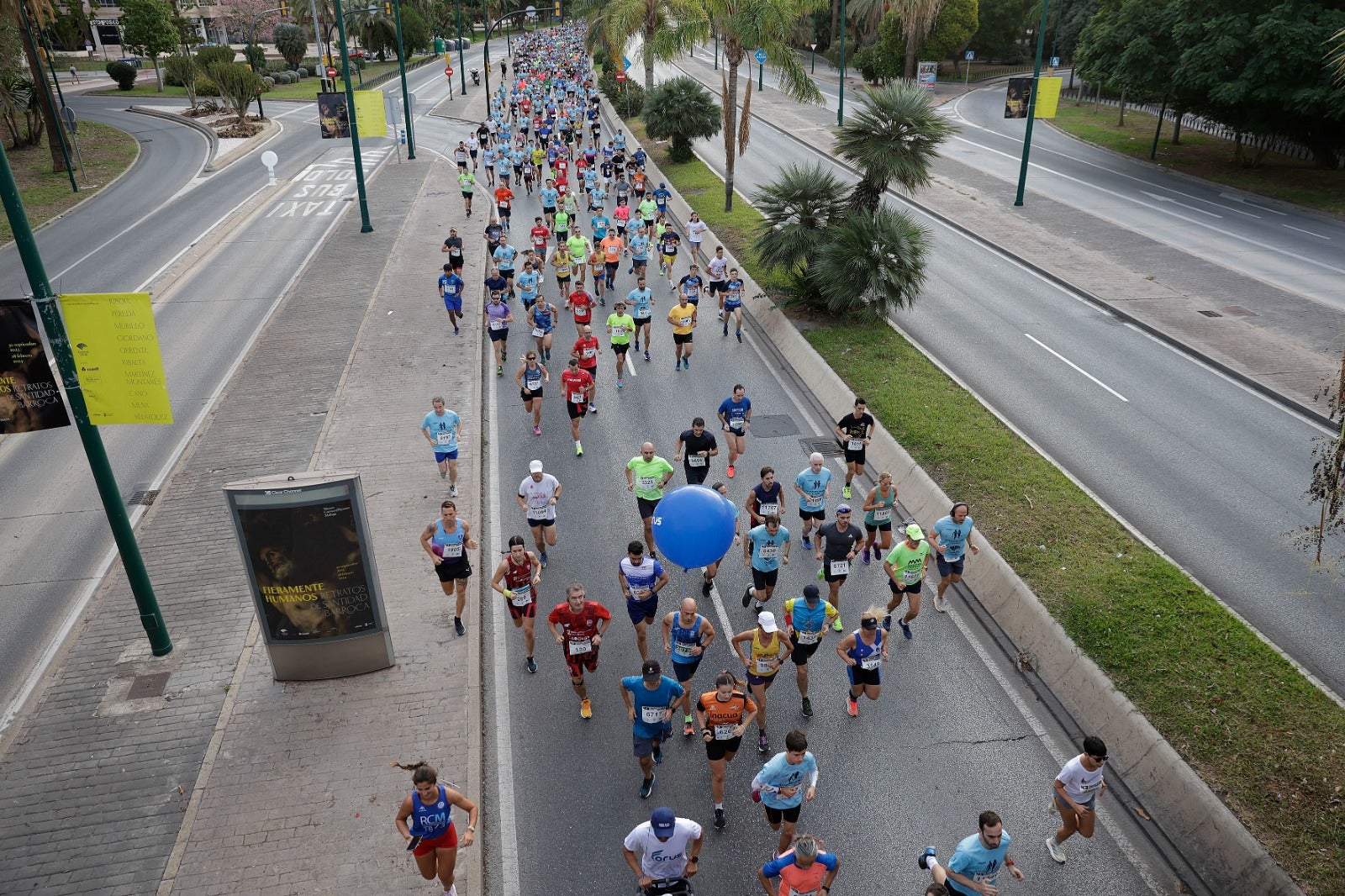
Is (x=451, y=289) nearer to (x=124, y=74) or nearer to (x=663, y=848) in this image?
(x=663, y=848)

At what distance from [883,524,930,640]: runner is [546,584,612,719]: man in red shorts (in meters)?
3.36

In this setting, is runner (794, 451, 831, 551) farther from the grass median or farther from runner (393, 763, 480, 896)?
runner (393, 763, 480, 896)

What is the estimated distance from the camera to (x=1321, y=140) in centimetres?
3850

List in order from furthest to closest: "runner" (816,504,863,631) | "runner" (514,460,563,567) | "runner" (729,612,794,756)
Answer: "runner" (514,460,563,567), "runner" (816,504,863,631), "runner" (729,612,794,756)

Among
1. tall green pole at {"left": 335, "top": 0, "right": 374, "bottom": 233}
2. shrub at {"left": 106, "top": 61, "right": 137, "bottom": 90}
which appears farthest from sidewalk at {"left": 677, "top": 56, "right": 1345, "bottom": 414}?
shrub at {"left": 106, "top": 61, "right": 137, "bottom": 90}

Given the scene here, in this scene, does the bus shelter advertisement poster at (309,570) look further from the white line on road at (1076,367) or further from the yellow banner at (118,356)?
the white line on road at (1076,367)

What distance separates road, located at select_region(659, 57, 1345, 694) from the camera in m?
11.6

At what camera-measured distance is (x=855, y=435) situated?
1320 centimetres

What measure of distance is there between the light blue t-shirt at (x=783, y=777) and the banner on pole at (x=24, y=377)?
306 inches

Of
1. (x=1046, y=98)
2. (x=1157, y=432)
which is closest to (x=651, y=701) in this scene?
(x=1157, y=432)

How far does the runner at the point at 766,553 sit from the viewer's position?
34.0 feet

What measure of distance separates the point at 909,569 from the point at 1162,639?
2.92 meters

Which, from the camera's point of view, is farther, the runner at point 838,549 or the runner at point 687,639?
the runner at point 838,549

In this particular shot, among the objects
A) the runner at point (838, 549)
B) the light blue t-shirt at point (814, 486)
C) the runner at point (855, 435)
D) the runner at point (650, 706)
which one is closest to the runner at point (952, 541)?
the runner at point (838, 549)
